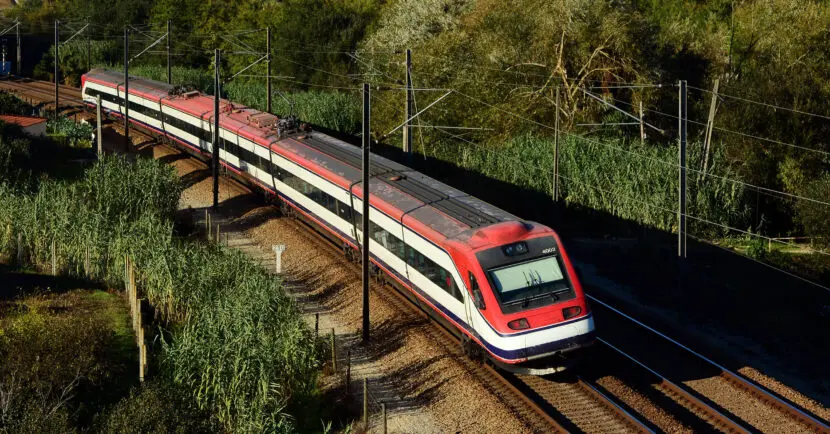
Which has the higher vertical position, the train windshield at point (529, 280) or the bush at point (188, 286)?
the train windshield at point (529, 280)

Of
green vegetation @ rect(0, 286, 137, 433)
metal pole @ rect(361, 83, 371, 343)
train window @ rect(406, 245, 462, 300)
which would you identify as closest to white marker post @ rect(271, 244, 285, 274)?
metal pole @ rect(361, 83, 371, 343)

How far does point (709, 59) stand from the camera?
54125mm

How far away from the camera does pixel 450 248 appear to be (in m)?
19.0

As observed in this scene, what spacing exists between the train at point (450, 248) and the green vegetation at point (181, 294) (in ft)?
10.7

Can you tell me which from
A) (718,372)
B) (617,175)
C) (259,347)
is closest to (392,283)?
(259,347)

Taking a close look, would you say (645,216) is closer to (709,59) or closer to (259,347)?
(259,347)

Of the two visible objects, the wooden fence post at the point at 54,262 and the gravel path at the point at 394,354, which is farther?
the wooden fence post at the point at 54,262

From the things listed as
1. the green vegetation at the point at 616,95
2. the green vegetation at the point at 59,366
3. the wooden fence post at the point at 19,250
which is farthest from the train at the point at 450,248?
the wooden fence post at the point at 19,250

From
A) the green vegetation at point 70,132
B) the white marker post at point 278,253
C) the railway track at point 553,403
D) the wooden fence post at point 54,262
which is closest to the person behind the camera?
the railway track at point 553,403

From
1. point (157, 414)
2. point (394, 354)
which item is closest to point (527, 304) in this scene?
point (394, 354)

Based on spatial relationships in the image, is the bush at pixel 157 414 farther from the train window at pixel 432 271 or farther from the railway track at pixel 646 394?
the railway track at pixel 646 394

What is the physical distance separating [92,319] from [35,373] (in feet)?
13.7

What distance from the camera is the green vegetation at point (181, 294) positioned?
1705 cm

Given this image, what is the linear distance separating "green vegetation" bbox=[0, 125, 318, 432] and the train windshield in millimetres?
4593
